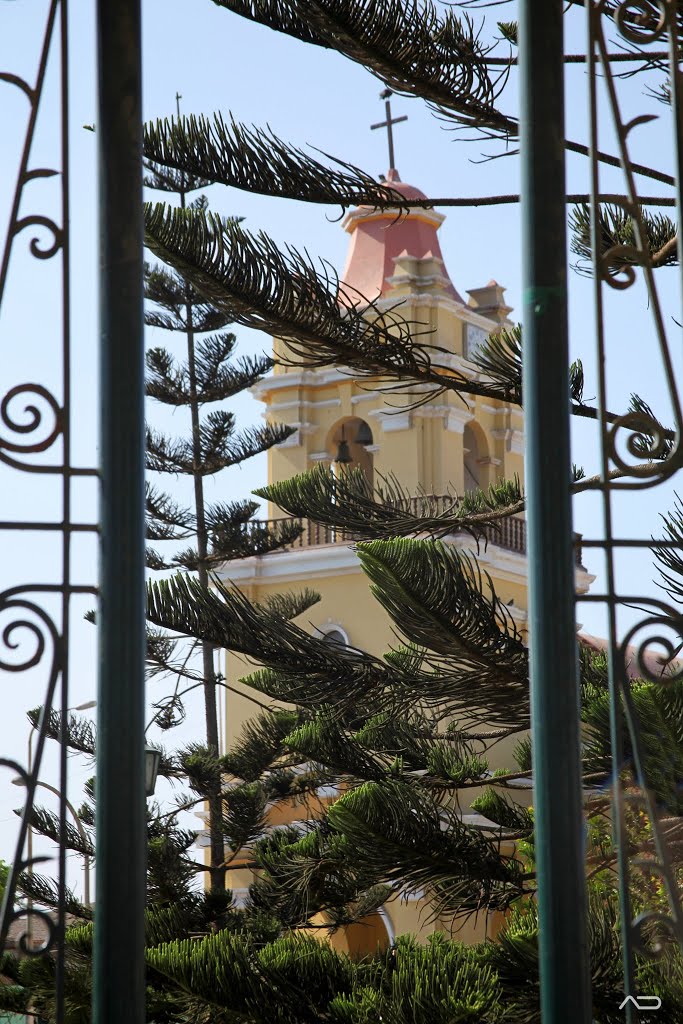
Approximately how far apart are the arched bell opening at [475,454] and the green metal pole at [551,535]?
15022 mm

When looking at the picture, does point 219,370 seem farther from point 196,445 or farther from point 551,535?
point 551,535

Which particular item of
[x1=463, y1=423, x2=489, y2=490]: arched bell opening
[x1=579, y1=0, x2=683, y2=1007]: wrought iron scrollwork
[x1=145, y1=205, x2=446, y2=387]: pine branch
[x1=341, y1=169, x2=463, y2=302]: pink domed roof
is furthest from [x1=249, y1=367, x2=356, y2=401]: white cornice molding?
[x1=579, y1=0, x2=683, y2=1007]: wrought iron scrollwork

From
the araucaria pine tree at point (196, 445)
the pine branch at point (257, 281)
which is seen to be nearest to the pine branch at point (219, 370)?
the araucaria pine tree at point (196, 445)

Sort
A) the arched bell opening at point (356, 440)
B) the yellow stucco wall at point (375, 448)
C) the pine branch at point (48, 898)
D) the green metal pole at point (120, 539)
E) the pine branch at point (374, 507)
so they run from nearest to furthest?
the green metal pole at point (120, 539) < the pine branch at point (374, 507) < the pine branch at point (48, 898) < the yellow stucco wall at point (375, 448) < the arched bell opening at point (356, 440)

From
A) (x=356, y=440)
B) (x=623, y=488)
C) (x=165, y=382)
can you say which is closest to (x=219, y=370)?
(x=165, y=382)

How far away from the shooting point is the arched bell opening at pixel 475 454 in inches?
681

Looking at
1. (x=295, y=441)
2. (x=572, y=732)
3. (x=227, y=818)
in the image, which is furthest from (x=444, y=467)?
(x=572, y=732)

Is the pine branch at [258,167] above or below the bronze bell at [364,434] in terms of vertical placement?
below

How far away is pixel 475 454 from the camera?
17.6 meters

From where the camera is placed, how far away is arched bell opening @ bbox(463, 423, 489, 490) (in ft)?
56.7

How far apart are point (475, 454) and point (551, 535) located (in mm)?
15729

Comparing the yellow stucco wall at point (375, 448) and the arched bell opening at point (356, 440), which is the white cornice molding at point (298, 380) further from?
the arched bell opening at point (356, 440)

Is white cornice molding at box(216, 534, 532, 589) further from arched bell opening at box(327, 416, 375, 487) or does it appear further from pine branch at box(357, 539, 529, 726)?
pine branch at box(357, 539, 529, 726)

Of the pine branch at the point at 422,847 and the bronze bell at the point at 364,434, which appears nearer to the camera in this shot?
the pine branch at the point at 422,847
